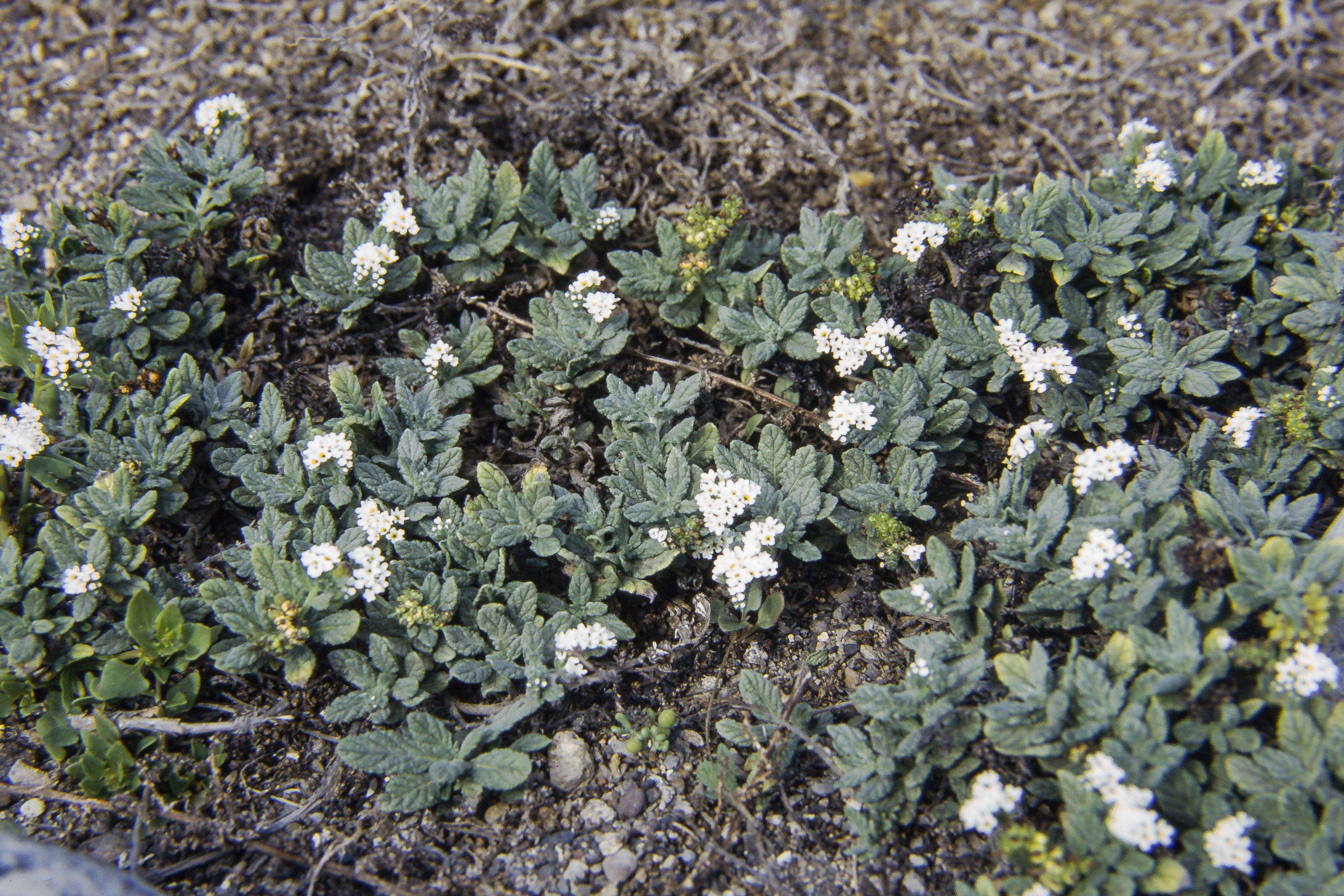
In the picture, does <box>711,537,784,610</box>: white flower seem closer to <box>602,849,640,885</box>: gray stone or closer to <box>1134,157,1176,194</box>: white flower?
<box>602,849,640,885</box>: gray stone

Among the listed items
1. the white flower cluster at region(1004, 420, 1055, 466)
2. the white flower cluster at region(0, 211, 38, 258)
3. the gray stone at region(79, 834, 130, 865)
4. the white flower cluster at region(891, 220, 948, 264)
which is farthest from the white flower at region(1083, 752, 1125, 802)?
the white flower cluster at region(0, 211, 38, 258)

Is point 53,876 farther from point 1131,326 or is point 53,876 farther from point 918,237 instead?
point 1131,326

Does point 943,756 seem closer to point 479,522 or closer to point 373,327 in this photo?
point 479,522

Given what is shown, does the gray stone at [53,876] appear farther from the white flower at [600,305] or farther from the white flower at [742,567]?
the white flower at [600,305]

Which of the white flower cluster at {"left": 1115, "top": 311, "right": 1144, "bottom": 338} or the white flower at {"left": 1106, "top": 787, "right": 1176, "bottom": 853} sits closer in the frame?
the white flower at {"left": 1106, "top": 787, "right": 1176, "bottom": 853}

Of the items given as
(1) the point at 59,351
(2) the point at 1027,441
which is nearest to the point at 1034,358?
(2) the point at 1027,441

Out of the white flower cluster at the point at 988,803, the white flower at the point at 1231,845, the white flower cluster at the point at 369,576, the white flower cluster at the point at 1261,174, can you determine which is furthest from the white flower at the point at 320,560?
the white flower cluster at the point at 1261,174
